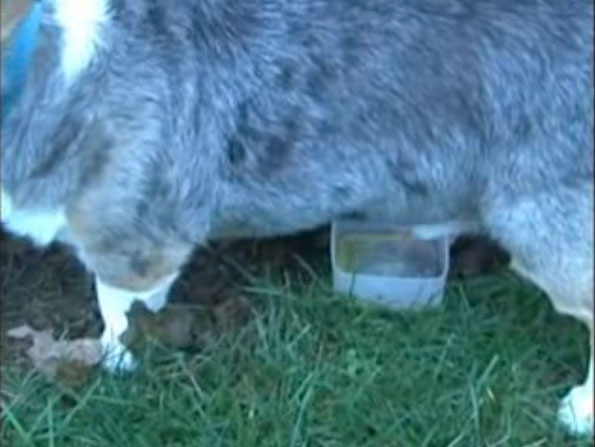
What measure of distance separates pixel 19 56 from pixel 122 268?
592mm

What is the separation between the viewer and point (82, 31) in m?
4.04

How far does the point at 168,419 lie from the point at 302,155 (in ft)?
2.18

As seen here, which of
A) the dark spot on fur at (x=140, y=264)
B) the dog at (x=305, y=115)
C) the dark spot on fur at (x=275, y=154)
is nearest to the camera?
the dog at (x=305, y=115)

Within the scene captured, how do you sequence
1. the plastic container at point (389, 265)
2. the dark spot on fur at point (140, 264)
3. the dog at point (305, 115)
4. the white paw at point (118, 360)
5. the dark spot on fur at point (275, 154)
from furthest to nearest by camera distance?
the plastic container at point (389, 265) < the white paw at point (118, 360) < the dark spot on fur at point (140, 264) < the dark spot on fur at point (275, 154) < the dog at point (305, 115)

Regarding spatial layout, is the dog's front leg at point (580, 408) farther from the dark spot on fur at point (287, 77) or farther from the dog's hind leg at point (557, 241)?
the dark spot on fur at point (287, 77)

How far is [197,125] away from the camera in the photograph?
4160 millimetres

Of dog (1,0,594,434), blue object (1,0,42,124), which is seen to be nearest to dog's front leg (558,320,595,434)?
dog (1,0,594,434)

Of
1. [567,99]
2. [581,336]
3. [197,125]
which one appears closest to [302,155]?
[197,125]

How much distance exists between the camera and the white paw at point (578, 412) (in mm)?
4312

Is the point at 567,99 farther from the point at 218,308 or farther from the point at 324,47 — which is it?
the point at 218,308

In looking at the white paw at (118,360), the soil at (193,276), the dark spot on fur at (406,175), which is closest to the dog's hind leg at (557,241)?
the dark spot on fur at (406,175)

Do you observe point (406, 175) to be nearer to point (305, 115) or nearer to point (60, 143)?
point (305, 115)

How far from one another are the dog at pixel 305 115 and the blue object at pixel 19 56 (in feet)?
0.04

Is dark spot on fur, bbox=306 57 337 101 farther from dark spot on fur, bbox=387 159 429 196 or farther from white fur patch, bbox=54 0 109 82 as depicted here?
white fur patch, bbox=54 0 109 82
